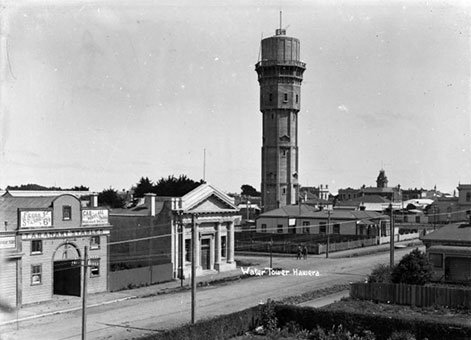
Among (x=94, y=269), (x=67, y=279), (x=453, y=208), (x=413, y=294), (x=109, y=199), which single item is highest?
(x=109, y=199)

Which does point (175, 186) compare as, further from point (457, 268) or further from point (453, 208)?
point (457, 268)

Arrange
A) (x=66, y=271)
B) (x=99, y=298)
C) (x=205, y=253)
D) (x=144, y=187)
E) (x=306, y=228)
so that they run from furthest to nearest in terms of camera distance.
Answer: (x=144, y=187) < (x=306, y=228) < (x=205, y=253) < (x=66, y=271) < (x=99, y=298)

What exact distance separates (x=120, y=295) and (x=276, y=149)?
67205mm

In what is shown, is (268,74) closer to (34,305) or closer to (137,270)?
(137,270)

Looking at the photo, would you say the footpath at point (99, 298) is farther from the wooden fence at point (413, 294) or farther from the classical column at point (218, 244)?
the wooden fence at point (413, 294)

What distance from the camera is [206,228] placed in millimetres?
49750

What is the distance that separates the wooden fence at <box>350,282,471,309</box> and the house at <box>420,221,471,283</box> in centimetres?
912

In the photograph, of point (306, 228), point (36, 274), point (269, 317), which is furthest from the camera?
point (306, 228)

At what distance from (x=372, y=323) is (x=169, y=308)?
12.3 meters

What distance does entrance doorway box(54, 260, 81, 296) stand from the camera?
37.1m

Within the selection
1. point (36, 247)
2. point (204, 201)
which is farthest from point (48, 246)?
point (204, 201)

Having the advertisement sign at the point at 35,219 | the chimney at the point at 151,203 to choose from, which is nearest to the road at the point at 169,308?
the advertisement sign at the point at 35,219

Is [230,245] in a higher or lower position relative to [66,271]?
higher

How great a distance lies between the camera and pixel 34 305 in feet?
112
